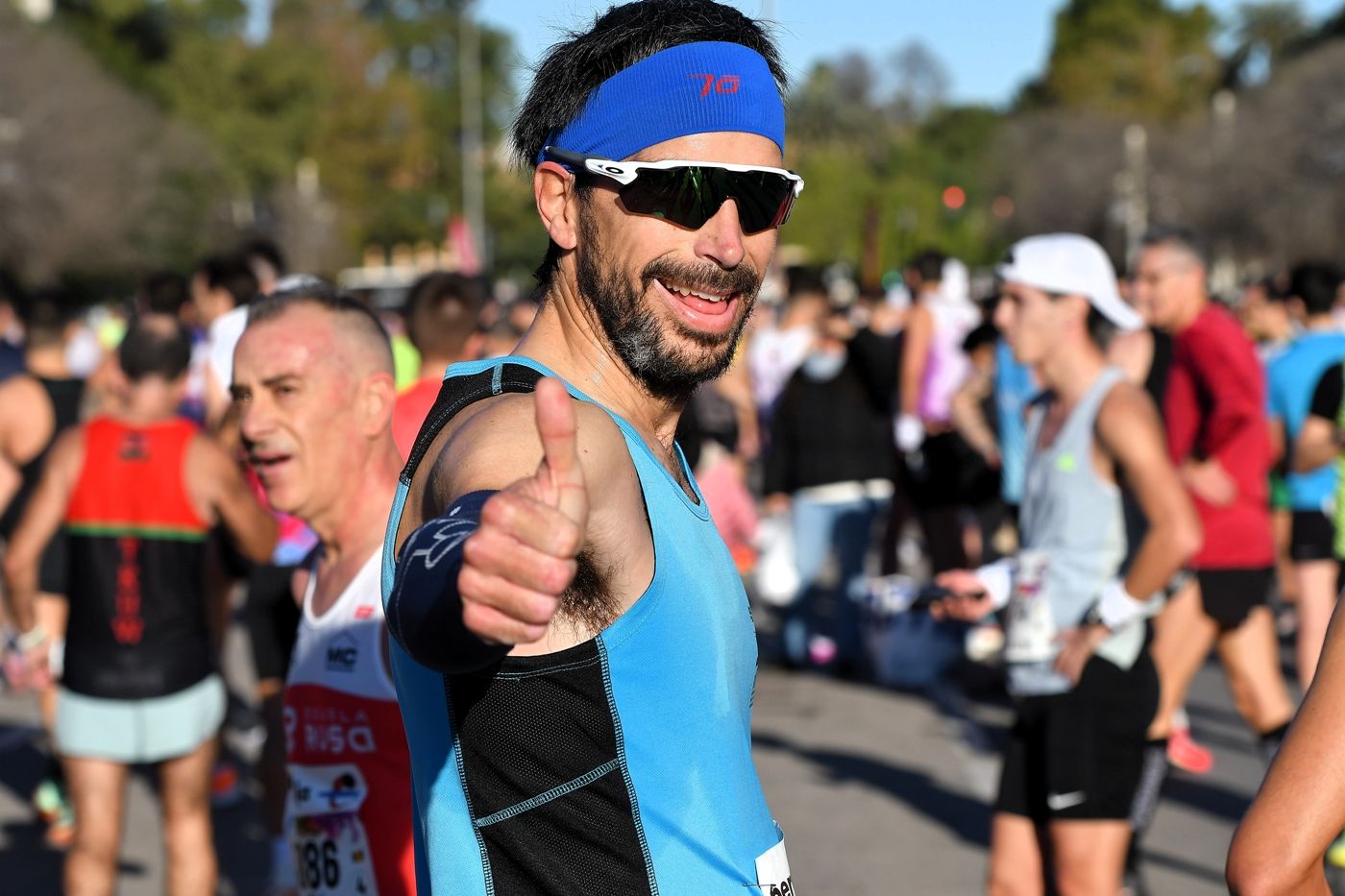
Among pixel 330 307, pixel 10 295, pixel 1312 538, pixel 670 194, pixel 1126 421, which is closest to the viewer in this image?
pixel 670 194

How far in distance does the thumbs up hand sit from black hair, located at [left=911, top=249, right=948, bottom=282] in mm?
10236

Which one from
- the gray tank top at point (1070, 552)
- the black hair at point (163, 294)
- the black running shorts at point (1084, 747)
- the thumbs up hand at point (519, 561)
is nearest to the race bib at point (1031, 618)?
the gray tank top at point (1070, 552)

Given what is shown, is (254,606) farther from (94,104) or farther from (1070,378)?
(94,104)

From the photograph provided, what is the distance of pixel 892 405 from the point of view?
10.6 m

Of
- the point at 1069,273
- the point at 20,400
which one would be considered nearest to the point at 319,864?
the point at 1069,273

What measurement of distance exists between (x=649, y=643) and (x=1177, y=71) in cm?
9126

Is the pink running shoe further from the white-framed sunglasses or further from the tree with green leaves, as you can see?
the tree with green leaves

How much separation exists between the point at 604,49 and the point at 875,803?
18.2 ft

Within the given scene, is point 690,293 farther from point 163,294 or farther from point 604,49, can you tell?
point 163,294

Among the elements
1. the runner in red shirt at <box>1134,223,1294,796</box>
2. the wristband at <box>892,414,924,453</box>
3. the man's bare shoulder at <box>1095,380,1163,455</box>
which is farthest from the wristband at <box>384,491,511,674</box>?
the wristband at <box>892,414,924,453</box>

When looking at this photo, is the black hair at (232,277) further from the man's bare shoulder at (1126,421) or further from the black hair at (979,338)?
the black hair at (979,338)

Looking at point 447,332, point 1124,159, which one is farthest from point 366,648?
point 1124,159

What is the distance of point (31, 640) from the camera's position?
595 centimetres

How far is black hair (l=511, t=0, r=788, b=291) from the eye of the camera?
2.21m
